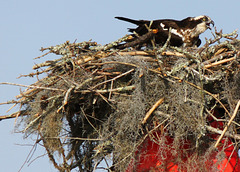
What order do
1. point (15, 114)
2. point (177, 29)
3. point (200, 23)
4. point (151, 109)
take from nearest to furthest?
point (151, 109), point (15, 114), point (177, 29), point (200, 23)

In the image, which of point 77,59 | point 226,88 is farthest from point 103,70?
point 226,88

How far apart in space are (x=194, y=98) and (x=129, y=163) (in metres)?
0.74

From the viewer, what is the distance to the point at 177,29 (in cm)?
471

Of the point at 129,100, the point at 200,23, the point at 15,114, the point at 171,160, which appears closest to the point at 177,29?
the point at 200,23

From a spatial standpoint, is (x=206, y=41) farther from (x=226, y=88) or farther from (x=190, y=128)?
(x=190, y=128)

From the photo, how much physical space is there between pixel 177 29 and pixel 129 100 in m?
1.51

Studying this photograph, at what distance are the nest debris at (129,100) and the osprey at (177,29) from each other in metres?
0.64

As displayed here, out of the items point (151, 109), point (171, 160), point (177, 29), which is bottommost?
point (171, 160)

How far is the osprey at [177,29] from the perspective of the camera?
454 centimetres

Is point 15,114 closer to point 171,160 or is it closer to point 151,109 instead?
point 151,109

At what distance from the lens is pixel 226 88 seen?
3436mm

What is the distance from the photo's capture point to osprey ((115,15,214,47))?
454cm

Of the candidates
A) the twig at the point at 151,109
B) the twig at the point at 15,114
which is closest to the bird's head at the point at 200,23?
the twig at the point at 151,109

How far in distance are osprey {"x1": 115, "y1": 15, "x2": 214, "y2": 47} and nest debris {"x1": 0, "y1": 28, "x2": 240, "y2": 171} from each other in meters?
0.64
